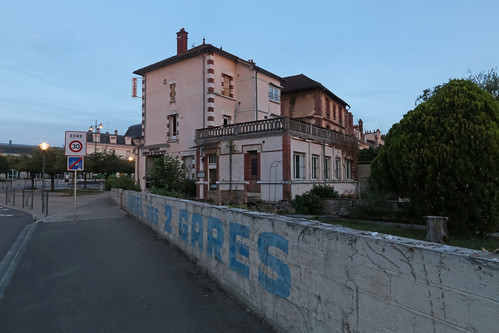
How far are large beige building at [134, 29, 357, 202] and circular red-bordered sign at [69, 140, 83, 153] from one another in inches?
316

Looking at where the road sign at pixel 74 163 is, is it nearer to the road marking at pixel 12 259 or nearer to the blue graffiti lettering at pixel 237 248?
the road marking at pixel 12 259

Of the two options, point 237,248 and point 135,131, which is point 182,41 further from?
point 135,131

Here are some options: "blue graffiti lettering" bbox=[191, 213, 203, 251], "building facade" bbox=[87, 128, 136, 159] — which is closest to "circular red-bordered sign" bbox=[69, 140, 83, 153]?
"blue graffiti lettering" bbox=[191, 213, 203, 251]

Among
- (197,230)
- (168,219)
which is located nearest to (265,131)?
(168,219)

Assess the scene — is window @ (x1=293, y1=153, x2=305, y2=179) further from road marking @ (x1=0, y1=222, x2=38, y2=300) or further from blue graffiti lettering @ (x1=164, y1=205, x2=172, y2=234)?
road marking @ (x1=0, y1=222, x2=38, y2=300)

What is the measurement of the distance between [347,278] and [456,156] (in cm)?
875

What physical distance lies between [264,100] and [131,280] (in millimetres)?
22935

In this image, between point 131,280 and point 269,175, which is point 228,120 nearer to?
point 269,175

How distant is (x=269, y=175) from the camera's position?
18.9 metres

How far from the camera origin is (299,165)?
19.8 metres

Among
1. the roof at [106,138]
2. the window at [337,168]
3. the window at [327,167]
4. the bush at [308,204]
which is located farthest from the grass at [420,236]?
the roof at [106,138]

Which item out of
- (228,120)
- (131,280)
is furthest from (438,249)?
(228,120)

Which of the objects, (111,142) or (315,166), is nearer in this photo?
(315,166)

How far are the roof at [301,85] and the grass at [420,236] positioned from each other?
19.5 metres
